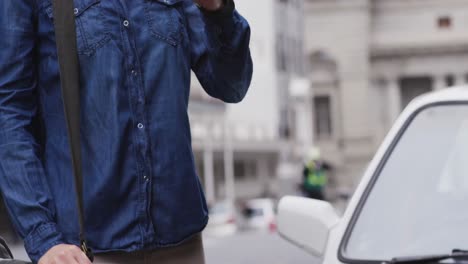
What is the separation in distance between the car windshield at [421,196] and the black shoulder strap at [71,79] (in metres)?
0.75

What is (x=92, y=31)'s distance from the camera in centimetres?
310

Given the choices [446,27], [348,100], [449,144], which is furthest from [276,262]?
[446,27]

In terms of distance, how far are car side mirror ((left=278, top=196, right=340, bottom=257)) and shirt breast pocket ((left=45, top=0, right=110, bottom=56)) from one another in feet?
2.60

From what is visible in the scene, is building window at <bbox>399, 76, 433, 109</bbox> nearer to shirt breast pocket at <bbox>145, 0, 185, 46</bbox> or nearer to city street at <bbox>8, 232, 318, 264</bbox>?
city street at <bbox>8, 232, 318, 264</bbox>

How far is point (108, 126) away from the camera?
3066mm

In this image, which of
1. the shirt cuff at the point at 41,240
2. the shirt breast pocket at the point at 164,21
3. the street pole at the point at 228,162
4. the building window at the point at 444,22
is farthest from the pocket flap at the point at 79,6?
the building window at the point at 444,22

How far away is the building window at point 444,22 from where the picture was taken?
331ft

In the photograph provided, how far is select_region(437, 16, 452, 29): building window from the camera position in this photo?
101 m

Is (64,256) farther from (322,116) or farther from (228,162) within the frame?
(322,116)

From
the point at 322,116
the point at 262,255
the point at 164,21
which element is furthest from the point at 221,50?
the point at 322,116

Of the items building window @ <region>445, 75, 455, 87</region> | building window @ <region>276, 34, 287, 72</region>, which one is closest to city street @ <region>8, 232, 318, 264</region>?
building window @ <region>276, 34, 287, 72</region>

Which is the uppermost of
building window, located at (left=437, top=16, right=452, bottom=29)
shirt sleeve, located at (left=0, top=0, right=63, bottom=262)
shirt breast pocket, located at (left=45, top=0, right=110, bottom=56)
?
shirt breast pocket, located at (left=45, top=0, right=110, bottom=56)

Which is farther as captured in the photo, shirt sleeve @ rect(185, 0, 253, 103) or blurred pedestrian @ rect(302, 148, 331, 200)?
blurred pedestrian @ rect(302, 148, 331, 200)

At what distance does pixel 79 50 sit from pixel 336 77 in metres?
95.4
